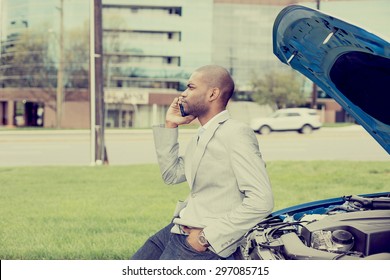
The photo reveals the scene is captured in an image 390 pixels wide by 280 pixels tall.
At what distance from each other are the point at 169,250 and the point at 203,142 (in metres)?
0.41

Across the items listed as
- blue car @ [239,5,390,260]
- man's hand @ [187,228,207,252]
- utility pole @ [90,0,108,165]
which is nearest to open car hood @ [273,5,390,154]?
blue car @ [239,5,390,260]

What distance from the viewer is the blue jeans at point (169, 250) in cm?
189

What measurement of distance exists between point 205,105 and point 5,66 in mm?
3046

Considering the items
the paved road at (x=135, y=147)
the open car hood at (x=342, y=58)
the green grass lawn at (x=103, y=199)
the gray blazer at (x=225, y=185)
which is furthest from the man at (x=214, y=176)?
the paved road at (x=135, y=147)

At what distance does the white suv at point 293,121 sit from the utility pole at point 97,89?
1376mm

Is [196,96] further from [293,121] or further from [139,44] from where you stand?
[139,44]

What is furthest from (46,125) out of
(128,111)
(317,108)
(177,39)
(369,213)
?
(369,213)

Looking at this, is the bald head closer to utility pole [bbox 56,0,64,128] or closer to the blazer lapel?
the blazer lapel

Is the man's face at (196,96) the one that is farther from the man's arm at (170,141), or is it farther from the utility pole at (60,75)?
the utility pole at (60,75)

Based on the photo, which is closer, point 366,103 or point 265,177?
point 265,177

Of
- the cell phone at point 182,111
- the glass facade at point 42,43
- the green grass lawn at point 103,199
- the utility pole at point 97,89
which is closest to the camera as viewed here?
the cell phone at point 182,111

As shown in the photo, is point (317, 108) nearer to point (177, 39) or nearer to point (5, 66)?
point (177, 39)

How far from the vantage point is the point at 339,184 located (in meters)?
4.19

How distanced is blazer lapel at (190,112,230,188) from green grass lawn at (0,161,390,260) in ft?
4.76
